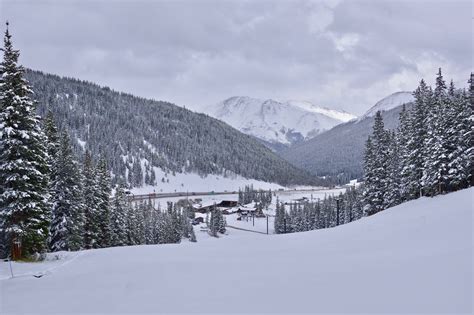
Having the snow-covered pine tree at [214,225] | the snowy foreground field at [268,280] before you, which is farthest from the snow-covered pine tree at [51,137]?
the snow-covered pine tree at [214,225]

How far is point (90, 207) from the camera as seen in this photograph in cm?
4009

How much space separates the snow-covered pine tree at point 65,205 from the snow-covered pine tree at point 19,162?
327 inches

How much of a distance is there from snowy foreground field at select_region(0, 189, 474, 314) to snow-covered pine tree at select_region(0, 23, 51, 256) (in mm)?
2789

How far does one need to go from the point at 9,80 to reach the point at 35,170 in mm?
5846

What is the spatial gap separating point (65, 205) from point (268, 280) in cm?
2572

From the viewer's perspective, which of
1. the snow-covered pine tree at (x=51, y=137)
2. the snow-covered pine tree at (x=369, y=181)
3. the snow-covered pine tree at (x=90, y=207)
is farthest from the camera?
the snow-covered pine tree at (x=369, y=181)

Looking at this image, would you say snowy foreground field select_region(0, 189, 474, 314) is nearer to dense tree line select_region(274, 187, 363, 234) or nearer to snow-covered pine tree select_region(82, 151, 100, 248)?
snow-covered pine tree select_region(82, 151, 100, 248)

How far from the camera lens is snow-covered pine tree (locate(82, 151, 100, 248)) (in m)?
39.6

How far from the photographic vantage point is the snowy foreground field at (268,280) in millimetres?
10734

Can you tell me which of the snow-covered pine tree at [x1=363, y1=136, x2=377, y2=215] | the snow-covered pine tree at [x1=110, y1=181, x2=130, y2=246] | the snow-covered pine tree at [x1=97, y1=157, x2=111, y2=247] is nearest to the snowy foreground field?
the snow-covered pine tree at [x1=97, y1=157, x2=111, y2=247]

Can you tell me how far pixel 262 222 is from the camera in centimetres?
15988

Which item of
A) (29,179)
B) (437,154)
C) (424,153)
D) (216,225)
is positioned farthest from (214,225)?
(29,179)

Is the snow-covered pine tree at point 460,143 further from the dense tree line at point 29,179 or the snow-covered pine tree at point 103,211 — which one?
the dense tree line at point 29,179

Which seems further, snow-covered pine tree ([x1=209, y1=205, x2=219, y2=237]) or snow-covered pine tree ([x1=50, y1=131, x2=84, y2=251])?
snow-covered pine tree ([x1=209, y1=205, x2=219, y2=237])
